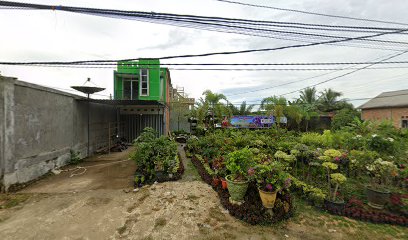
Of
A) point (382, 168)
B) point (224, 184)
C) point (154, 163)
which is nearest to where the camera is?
point (382, 168)

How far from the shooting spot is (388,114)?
62.8 feet

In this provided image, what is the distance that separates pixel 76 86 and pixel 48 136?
2.54 metres

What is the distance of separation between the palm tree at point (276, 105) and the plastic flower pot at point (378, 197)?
1170 cm

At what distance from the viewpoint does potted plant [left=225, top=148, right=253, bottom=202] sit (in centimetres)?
429

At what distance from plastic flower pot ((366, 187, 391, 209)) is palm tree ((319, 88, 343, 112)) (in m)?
22.4

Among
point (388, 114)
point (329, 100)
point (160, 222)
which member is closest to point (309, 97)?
point (329, 100)

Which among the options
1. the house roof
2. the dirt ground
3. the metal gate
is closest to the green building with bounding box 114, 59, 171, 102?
the metal gate

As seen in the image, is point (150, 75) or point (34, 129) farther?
point (150, 75)

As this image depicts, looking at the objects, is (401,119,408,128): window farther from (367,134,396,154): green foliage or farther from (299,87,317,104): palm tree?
(367,134,396,154): green foliage

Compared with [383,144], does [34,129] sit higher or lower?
higher

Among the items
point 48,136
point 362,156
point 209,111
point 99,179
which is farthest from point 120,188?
point 209,111

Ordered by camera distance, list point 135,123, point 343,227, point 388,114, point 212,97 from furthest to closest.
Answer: point 388,114 < point 212,97 < point 135,123 < point 343,227

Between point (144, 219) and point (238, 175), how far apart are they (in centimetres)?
242

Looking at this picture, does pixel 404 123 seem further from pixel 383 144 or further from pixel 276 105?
pixel 383 144
